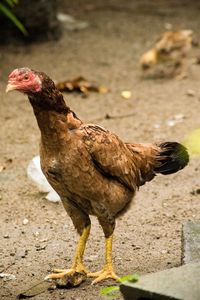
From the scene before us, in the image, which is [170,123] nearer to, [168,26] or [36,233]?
[36,233]

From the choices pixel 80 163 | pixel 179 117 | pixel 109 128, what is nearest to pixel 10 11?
pixel 109 128

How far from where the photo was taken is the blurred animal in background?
8.62 meters

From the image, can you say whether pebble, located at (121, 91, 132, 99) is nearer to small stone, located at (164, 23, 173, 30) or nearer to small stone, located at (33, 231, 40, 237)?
small stone, located at (164, 23, 173, 30)

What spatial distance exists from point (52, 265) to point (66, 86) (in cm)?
365

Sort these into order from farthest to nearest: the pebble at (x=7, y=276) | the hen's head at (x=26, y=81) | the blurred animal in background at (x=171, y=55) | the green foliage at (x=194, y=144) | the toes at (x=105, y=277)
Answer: the blurred animal in background at (x=171, y=55)
the pebble at (x=7, y=276)
the toes at (x=105, y=277)
the hen's head at (x=26, y=81)
the green foliage at (x=194, y=144)

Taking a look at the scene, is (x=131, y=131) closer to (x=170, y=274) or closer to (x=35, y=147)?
(x=35, y=147)

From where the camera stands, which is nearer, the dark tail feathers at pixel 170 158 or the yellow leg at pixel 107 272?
the yellow leg at pixel 107 272

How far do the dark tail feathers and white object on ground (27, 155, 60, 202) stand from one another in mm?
1168

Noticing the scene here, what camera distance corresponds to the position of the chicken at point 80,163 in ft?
13.3

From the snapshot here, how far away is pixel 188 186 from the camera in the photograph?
595 centimetres

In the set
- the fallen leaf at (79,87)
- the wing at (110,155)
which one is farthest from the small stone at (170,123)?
the wing at (110,155)

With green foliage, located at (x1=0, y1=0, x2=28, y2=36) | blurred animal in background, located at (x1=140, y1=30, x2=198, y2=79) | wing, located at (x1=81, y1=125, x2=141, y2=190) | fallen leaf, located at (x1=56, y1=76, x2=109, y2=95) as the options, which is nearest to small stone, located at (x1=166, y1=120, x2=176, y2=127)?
fallen leaf, located at (x1=56, y1=76, x2=109, y2=95)

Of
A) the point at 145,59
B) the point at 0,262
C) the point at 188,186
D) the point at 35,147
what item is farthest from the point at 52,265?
the point at 145,59

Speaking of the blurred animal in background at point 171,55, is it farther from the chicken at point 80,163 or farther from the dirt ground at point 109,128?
the chicken at point 80,163
